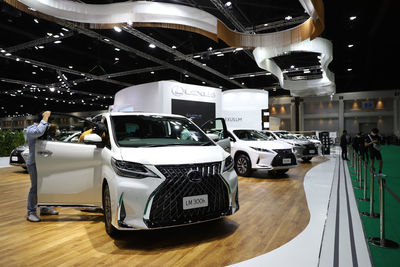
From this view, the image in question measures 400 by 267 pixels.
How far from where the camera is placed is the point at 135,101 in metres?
11.7

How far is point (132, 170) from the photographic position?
2775 millimetres

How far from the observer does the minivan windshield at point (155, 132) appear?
3.39 m

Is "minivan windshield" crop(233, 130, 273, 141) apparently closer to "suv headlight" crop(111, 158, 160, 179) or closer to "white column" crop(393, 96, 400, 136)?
"suv headlight" crop(111, 158, 160, 179)

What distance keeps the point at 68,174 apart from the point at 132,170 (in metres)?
1.16

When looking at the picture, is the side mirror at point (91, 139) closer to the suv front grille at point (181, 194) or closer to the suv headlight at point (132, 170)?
the suv headlight at point (132, 170)

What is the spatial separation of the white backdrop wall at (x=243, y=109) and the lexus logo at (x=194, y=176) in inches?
547

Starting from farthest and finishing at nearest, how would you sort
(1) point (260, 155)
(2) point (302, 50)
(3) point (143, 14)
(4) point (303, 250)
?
(2) point (302, 50), (3) point (143, 14), (1) point (260, 155), (4) point (303, 250)

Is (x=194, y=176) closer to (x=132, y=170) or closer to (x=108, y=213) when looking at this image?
(x=132, y=170)

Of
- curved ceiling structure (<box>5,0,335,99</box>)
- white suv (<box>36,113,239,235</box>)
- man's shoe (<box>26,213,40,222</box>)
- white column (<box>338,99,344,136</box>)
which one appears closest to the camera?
white suv (<box>36,113,239,235</box>)

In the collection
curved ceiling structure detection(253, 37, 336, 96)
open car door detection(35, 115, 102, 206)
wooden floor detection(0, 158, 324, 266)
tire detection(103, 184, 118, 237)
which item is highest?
curved ceiling structure detection(253, 37, 336, 96)

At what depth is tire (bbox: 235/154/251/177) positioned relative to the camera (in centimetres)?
750

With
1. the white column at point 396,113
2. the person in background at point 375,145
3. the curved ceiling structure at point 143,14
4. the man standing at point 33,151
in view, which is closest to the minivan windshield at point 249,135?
the person in background at point 375,145

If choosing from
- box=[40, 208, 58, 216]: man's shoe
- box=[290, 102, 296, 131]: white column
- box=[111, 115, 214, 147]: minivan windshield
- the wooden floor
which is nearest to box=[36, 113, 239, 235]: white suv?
box=[111, 115, 214, 147]: minivan windshield

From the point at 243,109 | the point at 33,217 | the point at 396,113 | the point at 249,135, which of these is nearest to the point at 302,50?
the point at 249,135
